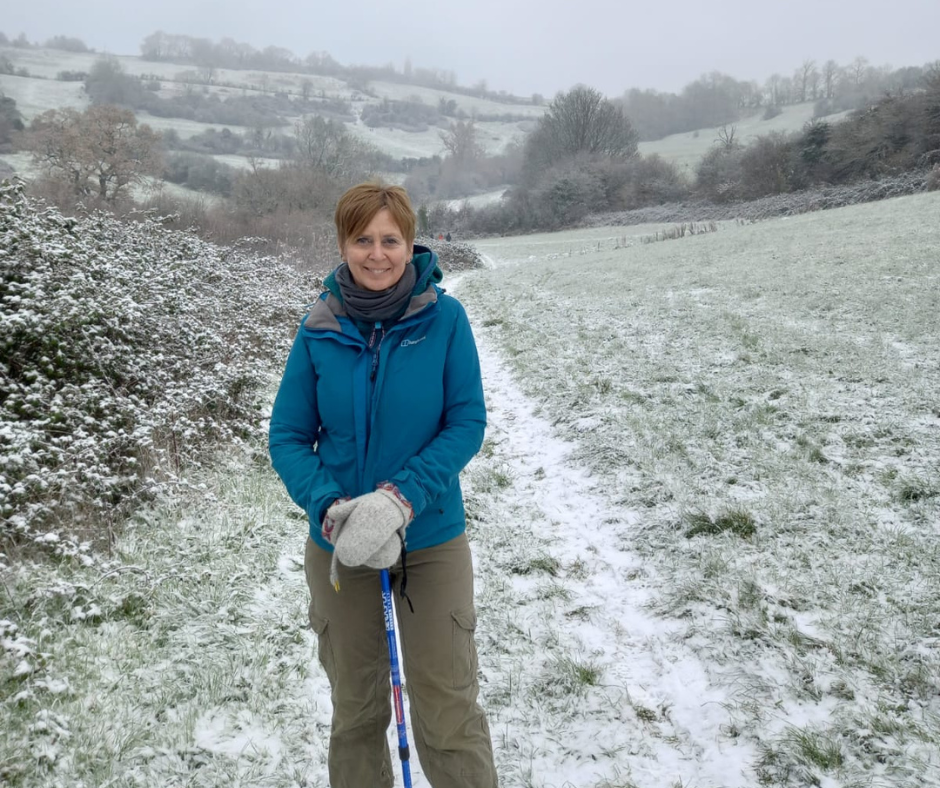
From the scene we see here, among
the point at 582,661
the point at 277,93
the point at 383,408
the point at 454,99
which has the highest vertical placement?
the point at 454,99

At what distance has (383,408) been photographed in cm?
205

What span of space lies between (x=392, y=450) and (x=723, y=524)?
3318 mm

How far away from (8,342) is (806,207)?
3801cm

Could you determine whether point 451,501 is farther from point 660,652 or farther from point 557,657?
point 660,652

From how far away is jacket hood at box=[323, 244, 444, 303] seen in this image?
2.15m

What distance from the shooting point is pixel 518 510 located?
17.0ft

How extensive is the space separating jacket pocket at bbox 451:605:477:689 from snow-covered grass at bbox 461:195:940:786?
1.40 metres

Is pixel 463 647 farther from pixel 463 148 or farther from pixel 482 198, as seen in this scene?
pixel 463 148

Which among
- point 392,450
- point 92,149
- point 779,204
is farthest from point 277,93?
point 392,450

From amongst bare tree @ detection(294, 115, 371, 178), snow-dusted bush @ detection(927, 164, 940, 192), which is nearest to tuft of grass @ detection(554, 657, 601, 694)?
snow-dusted bush @ detection(927, 164, 940, 192)

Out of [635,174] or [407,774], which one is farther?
[635,174]

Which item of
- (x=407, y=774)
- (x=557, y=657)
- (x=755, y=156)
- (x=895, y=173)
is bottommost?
(x=557, y=657)

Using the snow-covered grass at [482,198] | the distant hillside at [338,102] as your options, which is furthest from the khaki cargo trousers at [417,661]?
the snow-covered grass at [482,198]

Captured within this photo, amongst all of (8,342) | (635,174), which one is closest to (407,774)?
(8,342)
